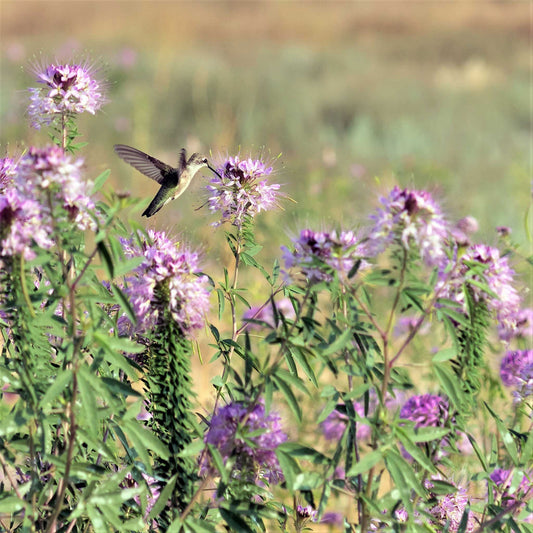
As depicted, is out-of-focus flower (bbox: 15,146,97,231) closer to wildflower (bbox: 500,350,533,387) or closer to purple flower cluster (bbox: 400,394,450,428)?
purple flower cluster (bbox: 400,394,450,428)

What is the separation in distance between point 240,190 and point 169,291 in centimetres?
66

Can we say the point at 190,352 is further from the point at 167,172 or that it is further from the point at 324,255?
the point at 167,172

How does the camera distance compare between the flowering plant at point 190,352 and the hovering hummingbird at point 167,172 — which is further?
the hovering hummingbird at point 167,172

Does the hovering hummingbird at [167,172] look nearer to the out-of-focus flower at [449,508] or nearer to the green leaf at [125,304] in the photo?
the green leaf at [125,304]

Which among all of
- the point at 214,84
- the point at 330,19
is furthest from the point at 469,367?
the point at 330,19

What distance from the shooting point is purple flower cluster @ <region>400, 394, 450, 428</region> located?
2.19m

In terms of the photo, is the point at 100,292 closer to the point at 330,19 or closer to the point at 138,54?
the point at 138,54

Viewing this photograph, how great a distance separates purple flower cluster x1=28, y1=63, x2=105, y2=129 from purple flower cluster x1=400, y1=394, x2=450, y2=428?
1.38m

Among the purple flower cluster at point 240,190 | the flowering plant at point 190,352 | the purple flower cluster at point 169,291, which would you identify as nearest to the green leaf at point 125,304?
the flowering plant at point 190,352

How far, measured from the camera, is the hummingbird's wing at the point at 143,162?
290 cm

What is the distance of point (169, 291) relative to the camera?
1.86 m

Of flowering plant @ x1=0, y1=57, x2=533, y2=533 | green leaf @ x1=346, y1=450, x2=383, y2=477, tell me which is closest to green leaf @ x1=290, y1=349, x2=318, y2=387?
flowering plant @ x1=0, y1=57, x2=533, y2=533

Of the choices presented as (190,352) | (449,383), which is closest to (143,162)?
(190,352)

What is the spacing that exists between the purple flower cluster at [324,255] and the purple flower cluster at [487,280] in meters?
0.24
